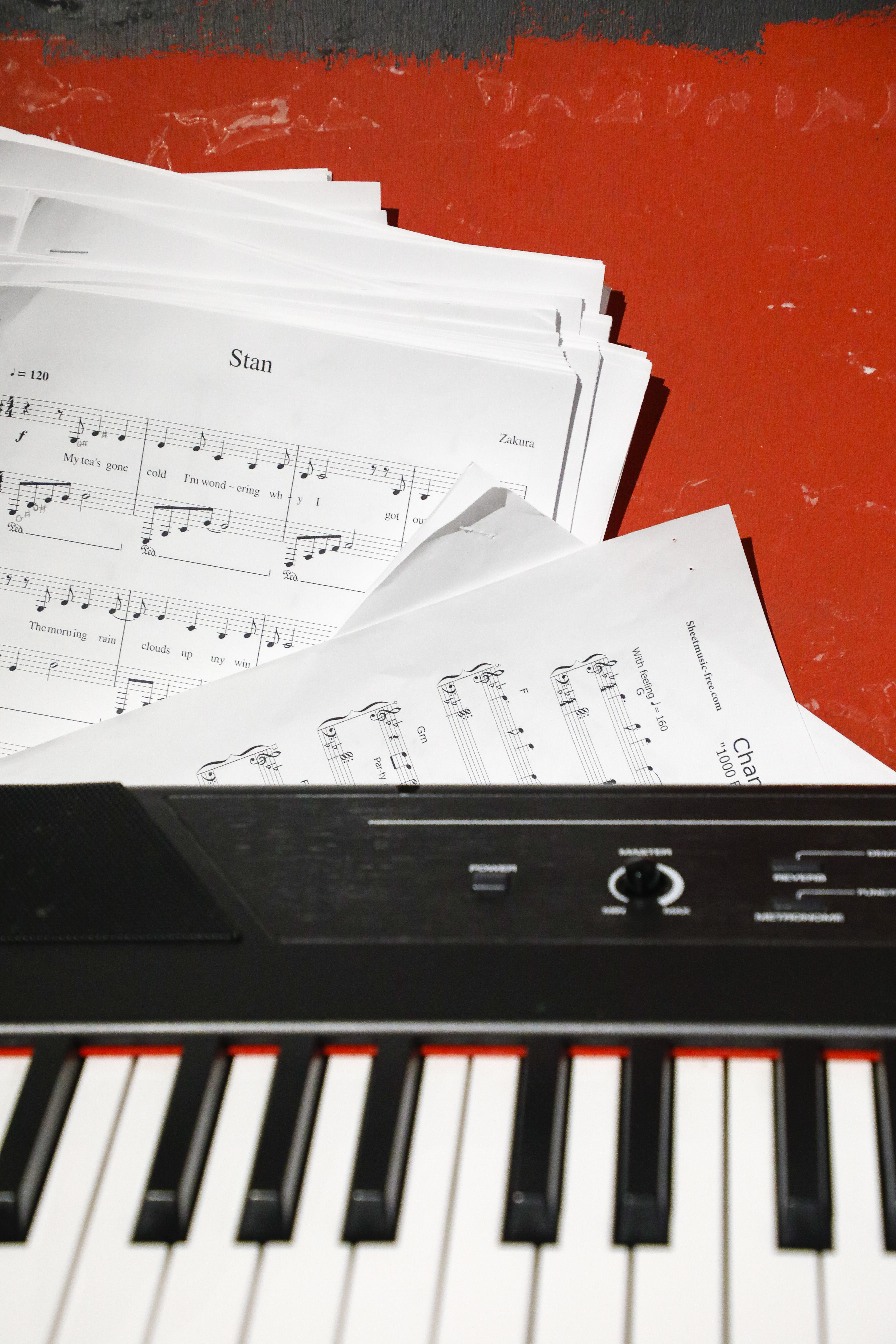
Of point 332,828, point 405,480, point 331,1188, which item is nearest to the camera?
point 331,1188

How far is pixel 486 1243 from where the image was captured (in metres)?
0.40

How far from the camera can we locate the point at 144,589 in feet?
2.31

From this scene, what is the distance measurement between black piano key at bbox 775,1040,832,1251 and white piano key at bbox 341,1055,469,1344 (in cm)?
12

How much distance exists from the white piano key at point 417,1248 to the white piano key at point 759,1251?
10 cm

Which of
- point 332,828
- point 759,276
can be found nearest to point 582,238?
point 759,276

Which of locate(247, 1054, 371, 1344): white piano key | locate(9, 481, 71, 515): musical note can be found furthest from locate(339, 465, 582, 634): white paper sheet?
locate(247, 1054, 371, 1344): white piano key

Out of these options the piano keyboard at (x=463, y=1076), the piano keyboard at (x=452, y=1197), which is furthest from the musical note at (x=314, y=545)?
the piano keyboard at (x=452, y=1197)

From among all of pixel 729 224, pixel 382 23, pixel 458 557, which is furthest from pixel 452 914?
pixel 382 23

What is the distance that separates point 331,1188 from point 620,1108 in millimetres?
112

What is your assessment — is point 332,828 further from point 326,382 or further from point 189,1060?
point 326,382

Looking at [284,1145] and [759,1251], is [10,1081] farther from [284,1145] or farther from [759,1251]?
[759,1251]

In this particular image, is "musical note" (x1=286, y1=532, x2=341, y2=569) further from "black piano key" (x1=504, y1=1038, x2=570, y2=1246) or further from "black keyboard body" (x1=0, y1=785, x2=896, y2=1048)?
"black piano key" (x1=504, y1=1038, x2=570, y2=1246)

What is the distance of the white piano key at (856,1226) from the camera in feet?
1.22

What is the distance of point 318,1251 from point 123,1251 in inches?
2.9
